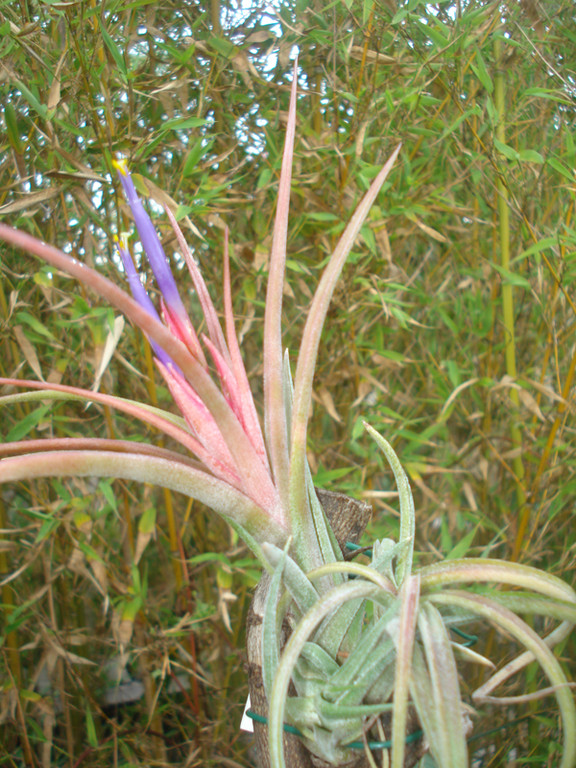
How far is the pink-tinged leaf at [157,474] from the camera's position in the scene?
1.22 feet

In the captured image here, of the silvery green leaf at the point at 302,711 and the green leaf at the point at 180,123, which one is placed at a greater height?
the green leaf at the point at 180,123

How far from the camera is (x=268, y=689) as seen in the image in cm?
44

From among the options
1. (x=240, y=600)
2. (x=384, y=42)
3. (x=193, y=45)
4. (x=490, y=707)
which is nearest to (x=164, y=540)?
(x=240, y=600)

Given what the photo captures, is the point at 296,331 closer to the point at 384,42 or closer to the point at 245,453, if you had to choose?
the point at 384,42

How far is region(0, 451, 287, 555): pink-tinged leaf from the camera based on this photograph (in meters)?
0.37

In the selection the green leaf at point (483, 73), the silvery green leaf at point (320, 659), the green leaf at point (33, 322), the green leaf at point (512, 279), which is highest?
the green leaf at point (483, 73)

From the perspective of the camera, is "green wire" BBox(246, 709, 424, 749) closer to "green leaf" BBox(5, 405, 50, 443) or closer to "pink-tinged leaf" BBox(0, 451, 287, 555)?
"pink-tinged leaf" BBox(0, 451, 287, 555)

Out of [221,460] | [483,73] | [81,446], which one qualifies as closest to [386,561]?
[221,460]

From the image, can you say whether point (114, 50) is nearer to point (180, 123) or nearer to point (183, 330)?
point (180, 123)

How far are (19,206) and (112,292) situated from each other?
20.1 inches

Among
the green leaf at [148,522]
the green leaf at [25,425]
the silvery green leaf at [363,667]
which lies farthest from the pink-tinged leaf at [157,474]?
the green leaf at [148,522]

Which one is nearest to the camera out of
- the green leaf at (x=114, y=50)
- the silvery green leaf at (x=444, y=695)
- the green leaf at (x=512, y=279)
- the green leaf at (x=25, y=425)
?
the silvery green leaf at (x=444, y=695)

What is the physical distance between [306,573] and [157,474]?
150mm

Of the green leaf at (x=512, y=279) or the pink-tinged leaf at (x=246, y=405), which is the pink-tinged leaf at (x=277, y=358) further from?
the green leaf at (x=512, y=279)
